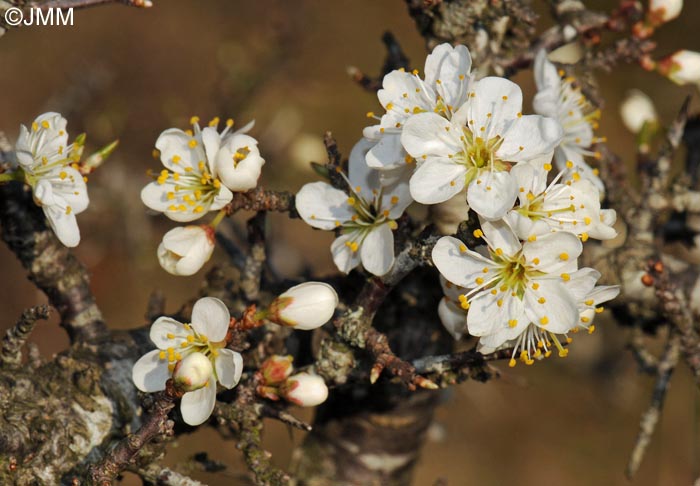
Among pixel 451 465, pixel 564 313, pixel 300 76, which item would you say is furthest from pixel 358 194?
pixel 300 76

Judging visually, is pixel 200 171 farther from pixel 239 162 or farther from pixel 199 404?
pixel 199 404

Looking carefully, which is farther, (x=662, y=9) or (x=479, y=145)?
(x=662, y=9)

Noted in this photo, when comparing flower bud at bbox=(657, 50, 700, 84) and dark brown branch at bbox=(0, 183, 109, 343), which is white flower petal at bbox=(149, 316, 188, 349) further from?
flower bud at bbox=(657, 50, 700, 84)

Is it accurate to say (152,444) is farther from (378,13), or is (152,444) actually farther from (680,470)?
(378,13)

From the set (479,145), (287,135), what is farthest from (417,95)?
(287,135)

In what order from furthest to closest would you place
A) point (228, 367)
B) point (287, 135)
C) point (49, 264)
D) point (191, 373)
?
1. point (287, 135)
2. point (49, 264)
3. point (228, 367)
4. point (191, 373)
